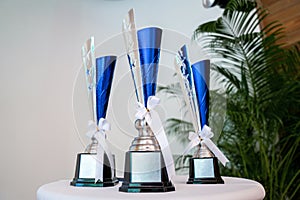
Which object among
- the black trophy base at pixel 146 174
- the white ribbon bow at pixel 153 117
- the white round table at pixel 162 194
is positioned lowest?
the white round table at pixel 162 194

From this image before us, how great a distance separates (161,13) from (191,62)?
5.88 ft

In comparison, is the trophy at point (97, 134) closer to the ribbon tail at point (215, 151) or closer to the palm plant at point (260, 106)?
the ribbon tail at point (215, 151)

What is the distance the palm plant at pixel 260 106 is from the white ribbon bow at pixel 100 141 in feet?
3.28

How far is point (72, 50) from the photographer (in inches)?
94.3

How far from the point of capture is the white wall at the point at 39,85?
2.09m

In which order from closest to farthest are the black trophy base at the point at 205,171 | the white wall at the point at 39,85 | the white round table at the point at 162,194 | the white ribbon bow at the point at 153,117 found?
the white round table at the point at 162,194 → the white ribbon bow at the point at 153,117 → the black trophy base at the point at 205,171 → the white wall at the point at 39,85

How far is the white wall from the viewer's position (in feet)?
6.86

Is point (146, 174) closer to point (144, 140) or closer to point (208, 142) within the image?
point (144, 140)

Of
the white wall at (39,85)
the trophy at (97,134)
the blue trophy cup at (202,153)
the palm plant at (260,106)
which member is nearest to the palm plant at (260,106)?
the palm plant at (260,106)

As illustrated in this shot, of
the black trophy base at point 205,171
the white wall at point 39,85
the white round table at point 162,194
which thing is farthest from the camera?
the white wall at point 39,85

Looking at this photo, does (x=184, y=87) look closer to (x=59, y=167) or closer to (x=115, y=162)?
A: (x=115, y=162)

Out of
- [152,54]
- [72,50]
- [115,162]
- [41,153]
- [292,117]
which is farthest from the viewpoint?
[72,50]

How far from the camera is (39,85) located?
2242 millimetres

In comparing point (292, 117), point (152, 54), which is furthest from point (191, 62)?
point (292, 117)
